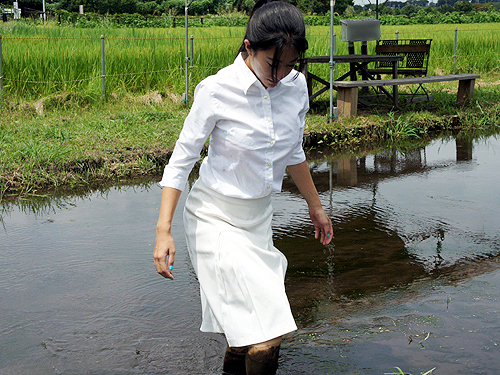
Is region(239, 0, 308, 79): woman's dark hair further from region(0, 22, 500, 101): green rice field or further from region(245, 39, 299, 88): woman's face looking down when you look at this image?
region(0, 22, 500, 101): green rice field

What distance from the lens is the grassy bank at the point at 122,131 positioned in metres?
5.36

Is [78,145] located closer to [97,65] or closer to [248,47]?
[97,65]

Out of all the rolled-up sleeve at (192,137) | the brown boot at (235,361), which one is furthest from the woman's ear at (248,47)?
the brown boot at (235,361)

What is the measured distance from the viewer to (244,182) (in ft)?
6.23

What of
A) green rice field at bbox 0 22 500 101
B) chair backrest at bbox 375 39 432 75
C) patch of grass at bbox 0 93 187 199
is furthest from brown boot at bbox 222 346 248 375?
chair backrest at bbox 375 39 432 75

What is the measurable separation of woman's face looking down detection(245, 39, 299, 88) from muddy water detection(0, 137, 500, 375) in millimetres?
1292

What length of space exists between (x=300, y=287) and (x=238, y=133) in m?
1.63

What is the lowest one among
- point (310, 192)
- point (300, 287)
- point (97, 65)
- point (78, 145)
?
point (300, 287)

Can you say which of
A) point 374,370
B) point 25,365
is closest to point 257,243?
point 374,370

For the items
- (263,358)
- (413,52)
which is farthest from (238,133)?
(413,52)

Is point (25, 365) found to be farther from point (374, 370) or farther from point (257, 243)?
point (374, 370)

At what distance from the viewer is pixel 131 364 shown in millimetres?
2479

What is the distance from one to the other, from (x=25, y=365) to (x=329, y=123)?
18.9ft

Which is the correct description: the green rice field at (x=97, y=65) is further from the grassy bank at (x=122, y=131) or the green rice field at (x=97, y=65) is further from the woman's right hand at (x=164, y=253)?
the woman's right hand at (x=164, y=253)
